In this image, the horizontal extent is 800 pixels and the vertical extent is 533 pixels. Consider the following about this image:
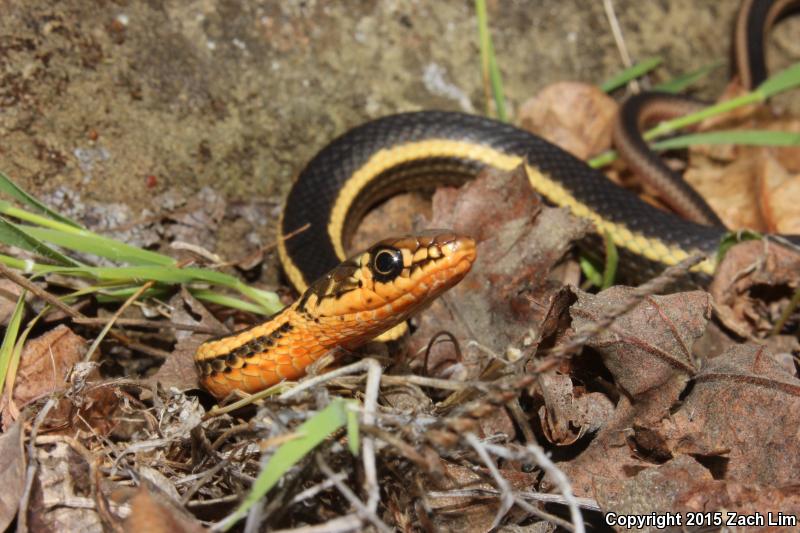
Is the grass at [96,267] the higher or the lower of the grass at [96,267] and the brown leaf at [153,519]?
the higher

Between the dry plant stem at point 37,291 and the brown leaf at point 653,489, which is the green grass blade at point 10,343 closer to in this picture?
the dry plant stem at point 37,291

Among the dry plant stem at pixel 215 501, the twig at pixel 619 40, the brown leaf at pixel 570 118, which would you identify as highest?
the twig at pixel 619 40

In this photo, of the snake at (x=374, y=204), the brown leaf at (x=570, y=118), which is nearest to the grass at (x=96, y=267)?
the snake at (x=374, y=204)

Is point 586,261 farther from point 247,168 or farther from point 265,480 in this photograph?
point 265,480

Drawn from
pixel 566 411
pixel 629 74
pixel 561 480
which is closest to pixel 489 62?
pixel 629 74

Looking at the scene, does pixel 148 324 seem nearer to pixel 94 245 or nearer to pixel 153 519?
pixel 94 245

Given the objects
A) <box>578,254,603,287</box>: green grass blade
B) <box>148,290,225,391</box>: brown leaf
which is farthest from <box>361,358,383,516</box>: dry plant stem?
<box>578,254,603,287</box>: green grass blade

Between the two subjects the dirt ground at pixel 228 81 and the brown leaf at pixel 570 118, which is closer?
the dirt ground at pixel 228 81
